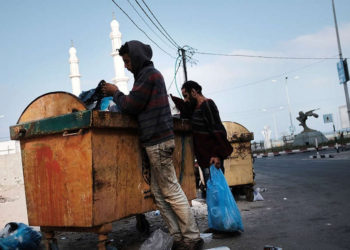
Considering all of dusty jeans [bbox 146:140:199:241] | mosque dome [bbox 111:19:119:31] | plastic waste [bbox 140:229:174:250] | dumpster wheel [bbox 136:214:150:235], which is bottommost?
dumpster wheel [bbox 136:214:150:235]

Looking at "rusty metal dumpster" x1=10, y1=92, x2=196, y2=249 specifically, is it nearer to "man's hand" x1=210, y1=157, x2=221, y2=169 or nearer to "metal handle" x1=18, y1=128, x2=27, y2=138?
"metal handle" x1=18, y1=128, x2=27, y2=138

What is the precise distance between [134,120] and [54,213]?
41.1 inches

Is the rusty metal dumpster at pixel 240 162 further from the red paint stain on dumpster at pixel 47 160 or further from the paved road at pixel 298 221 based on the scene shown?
the red paint stain on dumpster at pixel 47 160

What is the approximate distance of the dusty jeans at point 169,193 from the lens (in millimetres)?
3250

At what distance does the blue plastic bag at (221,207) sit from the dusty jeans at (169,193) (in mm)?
628

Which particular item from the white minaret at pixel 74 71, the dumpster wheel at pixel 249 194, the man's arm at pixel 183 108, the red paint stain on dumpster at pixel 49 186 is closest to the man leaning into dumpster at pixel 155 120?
the red paint stain on dumpster at pixel 49 186

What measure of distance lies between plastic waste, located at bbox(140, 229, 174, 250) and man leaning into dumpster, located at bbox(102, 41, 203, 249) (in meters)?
0.14

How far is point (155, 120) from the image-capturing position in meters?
3.21

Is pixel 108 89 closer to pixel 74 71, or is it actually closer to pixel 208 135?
pixel 208 135

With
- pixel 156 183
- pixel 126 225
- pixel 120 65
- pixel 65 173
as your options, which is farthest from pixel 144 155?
pixel 120 65

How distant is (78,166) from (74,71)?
48.0 m

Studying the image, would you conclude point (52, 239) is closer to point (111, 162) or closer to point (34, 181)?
point (34, 181)

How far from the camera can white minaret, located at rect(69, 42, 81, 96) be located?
4825 centimetres

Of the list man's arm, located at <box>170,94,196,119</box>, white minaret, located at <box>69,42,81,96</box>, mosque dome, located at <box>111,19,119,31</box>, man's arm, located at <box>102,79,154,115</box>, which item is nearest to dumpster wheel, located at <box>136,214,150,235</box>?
man's arm, located at <box>170,94,196,119</box>
